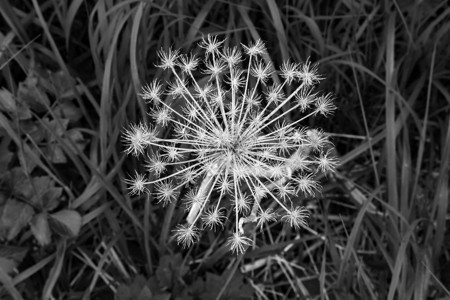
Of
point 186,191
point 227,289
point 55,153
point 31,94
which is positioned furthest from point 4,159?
point 227,289

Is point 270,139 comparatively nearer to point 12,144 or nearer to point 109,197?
point 109,197

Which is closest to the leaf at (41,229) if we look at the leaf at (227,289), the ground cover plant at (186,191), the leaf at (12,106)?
the ground cover plant at (186,191)

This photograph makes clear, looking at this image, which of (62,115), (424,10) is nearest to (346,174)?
(424,10)

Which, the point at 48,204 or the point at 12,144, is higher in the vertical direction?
the point at 12,144

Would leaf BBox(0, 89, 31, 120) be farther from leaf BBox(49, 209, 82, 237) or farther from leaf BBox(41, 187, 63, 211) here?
leaf BBox(49, 209, 82, 237)

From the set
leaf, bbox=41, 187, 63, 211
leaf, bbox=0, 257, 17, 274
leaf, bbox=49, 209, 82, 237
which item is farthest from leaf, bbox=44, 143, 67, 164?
leaf, bbox=0, 257, 17, 274

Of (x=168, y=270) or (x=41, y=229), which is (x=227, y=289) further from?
(x=41, y=229)
